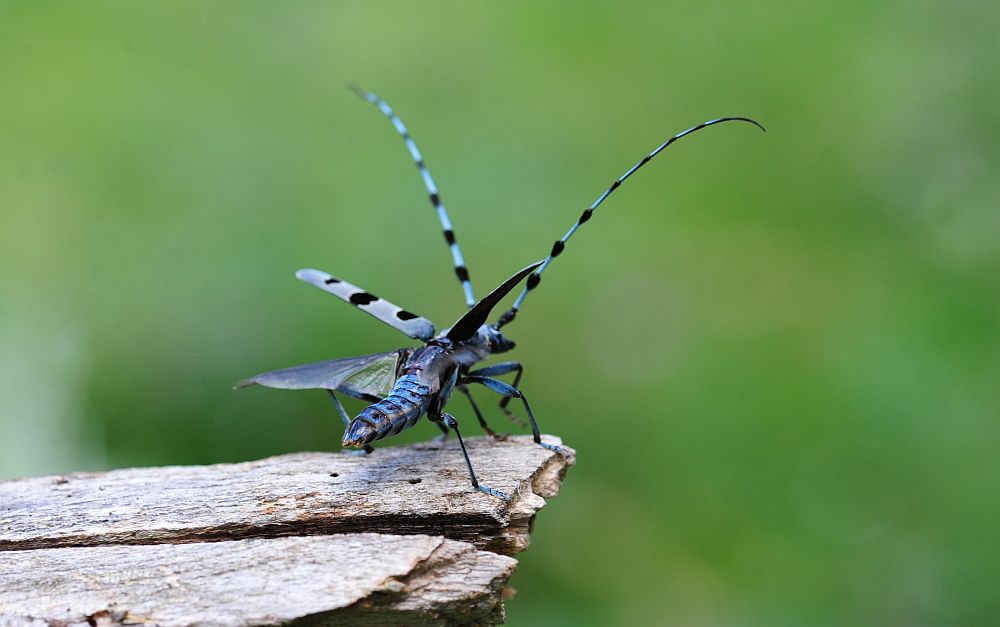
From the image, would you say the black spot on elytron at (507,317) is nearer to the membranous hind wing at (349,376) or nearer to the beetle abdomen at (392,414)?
the membranous hind wing at (349,376)

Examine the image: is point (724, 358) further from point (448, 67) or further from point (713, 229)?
point (448, 67)

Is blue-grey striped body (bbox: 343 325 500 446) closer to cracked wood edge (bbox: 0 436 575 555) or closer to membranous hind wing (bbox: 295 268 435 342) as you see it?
membranous hind wing (bbox: 295 268 435 342)

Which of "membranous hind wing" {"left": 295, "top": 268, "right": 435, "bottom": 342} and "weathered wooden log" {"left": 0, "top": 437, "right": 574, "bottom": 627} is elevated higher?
"membranous hind wing" {"left": 295, "top": 268, "right": 435, "bottom": 342}

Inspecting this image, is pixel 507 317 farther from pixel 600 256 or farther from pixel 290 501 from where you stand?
pixel 600 256

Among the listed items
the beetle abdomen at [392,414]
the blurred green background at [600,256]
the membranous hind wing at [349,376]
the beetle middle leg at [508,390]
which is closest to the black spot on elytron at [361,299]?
the membranous hind wing at [349,376]

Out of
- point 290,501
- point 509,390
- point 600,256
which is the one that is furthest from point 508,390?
point 600,256

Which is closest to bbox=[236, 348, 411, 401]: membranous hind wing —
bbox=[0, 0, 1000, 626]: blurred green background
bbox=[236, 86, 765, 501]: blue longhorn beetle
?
bbox=[236, 86, 765, 501]: blue longhorn beetle
